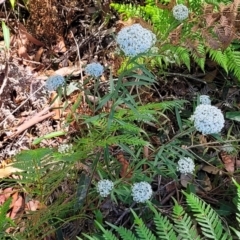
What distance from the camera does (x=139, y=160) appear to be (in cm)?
201

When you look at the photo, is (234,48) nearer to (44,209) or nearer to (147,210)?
(147,210)

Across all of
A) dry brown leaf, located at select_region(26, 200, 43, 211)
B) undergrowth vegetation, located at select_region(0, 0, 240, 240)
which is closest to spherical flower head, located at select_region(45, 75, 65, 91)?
undergrowth vegetation, located at select_region(0, 0, 240, 240)

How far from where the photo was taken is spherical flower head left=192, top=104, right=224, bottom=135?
1.61 metres

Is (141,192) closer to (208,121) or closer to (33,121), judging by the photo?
(208,121)

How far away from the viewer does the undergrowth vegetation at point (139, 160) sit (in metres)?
1.65

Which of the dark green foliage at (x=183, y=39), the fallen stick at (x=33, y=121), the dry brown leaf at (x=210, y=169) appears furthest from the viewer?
the fallen stick at (x=33, y=121)

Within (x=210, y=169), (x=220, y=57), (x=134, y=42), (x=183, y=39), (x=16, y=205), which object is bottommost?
(x=16, y=205)

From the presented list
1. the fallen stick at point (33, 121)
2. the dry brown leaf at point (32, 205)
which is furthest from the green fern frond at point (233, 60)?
the dry brown leaf at point (32, 205)

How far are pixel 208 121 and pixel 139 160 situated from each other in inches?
18.8

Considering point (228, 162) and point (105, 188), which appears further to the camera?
point (228, 162)

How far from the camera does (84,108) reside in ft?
7.91

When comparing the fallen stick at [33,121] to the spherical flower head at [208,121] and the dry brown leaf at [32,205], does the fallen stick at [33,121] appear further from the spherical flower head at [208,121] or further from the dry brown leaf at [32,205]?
the spherical flower head at [208,121]

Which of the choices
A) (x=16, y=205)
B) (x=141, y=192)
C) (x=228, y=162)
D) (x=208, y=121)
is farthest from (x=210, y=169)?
(x=16, y=205)

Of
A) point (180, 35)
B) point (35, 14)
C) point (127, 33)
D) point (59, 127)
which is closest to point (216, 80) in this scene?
point (180, 35)
